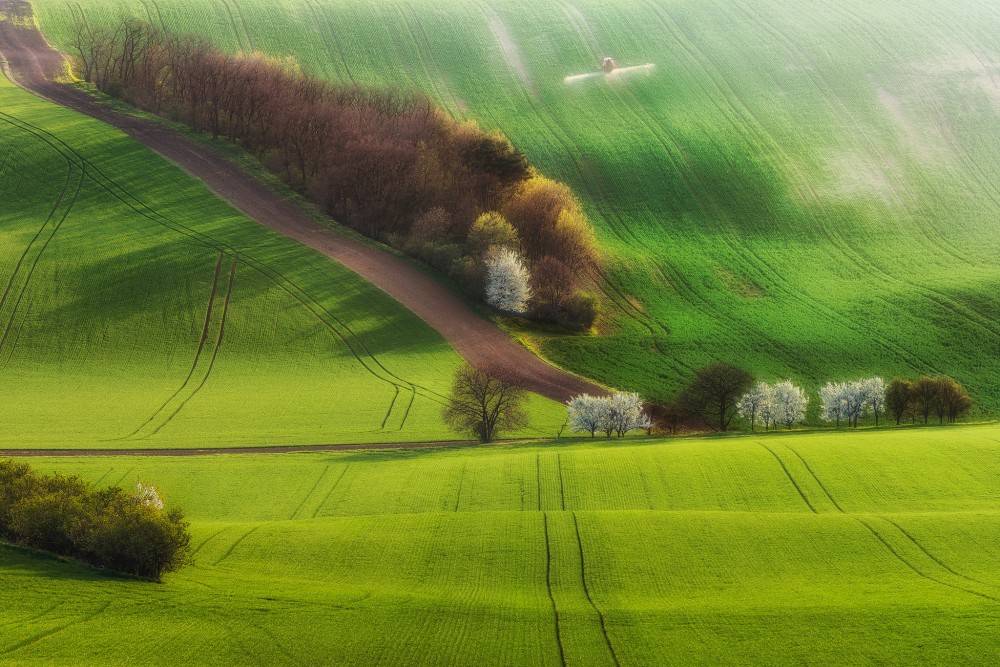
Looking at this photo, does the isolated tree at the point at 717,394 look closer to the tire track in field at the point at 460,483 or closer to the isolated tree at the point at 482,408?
the isolated tree at the point at 482,408

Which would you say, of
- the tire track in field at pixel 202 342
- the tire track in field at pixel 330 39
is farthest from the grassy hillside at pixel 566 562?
the tire track in field at pixel 330 39

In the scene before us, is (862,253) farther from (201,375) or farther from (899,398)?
(201,375)

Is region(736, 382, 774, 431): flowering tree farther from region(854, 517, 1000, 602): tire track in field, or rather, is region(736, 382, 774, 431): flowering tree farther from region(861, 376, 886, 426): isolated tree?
region(854, 517, 1000, 602): tire track in field

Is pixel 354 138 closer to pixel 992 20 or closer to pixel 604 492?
pixel 604 492

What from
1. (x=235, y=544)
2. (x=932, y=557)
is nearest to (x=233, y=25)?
(x=235, y=544)

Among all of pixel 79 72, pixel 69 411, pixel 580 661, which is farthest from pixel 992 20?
pixel 580 661

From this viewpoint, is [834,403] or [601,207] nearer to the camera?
[834,403]

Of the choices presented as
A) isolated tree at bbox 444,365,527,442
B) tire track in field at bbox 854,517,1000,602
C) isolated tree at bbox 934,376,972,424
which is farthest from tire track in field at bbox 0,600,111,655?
isolated tree at bbox 934,376,972,424
